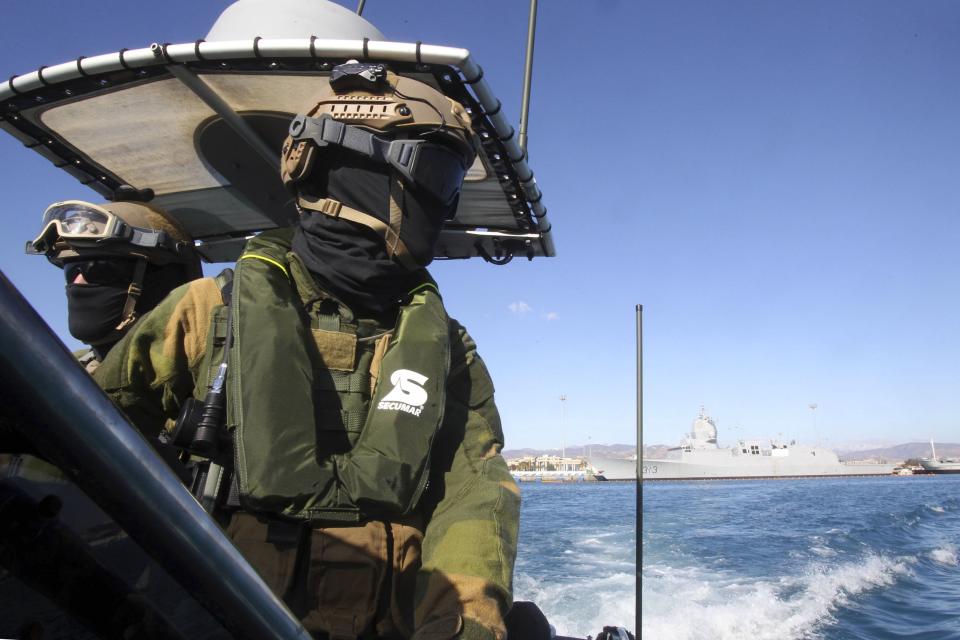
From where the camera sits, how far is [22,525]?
0.63 m

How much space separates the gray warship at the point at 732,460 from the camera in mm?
52969

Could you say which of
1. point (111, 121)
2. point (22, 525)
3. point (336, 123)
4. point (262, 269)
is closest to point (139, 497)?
point (22, 525)

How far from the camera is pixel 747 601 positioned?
31.3 feet

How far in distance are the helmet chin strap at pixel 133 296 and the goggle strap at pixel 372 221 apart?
3.97 feet

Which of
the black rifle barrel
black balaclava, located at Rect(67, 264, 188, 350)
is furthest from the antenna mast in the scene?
the black rifle barrel

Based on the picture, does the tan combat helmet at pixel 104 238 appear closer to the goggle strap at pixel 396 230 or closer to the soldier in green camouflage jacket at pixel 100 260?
the soldier in green camouflage jacket at pixel 100 260

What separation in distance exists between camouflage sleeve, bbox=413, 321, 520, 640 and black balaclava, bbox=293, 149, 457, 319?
31 centimetres

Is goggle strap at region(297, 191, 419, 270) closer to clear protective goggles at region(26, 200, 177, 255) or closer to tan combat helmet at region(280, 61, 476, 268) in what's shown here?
tan combat helmet at region(280, 61, 476, 268)

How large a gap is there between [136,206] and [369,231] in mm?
1545

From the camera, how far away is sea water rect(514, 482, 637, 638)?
28.7 feet

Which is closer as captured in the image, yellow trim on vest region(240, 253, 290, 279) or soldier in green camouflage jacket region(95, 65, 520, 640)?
soldier in green camouflage jacket region(95, 65, 520, 640)

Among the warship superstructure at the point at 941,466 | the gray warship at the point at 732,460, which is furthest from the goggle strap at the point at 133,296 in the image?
the warship superstructure at the point at 941,466

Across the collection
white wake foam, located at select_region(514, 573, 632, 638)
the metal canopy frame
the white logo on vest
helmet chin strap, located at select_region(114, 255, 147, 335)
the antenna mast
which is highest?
the antenna mast

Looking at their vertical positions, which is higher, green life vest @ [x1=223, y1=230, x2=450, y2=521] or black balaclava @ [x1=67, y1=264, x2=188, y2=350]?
black balaclava @ [x1=67, y1=264, x2=188, y2=350]
